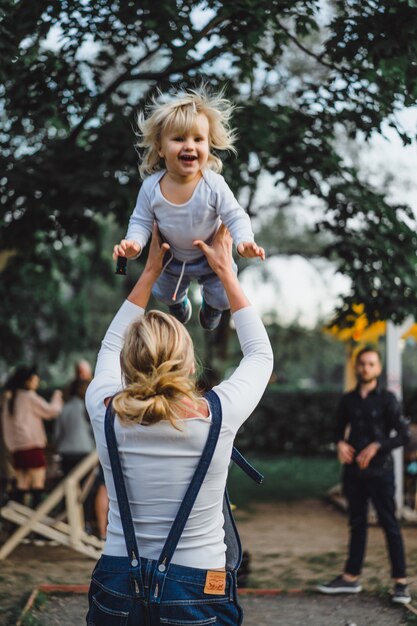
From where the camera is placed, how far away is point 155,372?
2.63 meters

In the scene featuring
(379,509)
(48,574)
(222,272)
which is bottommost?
(48,574)

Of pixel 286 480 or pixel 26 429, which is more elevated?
pixel 26 429

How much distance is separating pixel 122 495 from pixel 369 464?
442cm

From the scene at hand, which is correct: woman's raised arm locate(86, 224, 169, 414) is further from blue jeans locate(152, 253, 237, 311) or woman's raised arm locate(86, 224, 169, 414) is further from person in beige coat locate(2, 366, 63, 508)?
person in beige coat locate(2, 366, 63, 508)

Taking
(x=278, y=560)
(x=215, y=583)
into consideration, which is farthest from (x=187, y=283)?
(x=278, y=560)

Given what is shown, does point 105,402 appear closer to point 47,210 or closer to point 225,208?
point 225,208

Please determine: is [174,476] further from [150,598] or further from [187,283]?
[187,283]

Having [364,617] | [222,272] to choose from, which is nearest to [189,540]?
[222,272]

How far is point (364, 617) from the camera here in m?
6.26

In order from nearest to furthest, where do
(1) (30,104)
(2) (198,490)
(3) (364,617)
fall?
(2) (198,490) < (3) (364,617) < (1) (30,104)

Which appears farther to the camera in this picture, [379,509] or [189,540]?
[379,509]

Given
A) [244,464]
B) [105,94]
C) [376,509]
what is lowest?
[376,509]

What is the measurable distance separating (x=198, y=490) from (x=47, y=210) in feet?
19.4

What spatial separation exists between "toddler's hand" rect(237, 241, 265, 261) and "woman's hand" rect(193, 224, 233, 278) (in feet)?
0.25
